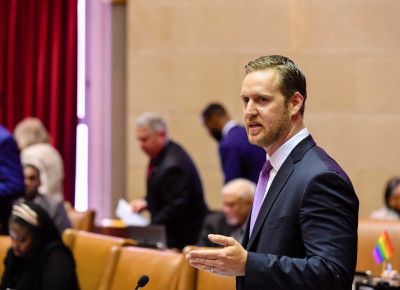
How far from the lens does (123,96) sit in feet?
19.4

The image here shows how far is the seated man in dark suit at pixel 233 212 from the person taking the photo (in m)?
3.54

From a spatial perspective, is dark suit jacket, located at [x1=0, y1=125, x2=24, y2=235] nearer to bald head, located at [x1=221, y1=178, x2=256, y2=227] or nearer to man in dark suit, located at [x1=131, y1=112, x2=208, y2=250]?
man in dark suit, located at [x1=131, y1=112, x2=208, y2=250]

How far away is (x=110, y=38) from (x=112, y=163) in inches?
55.1

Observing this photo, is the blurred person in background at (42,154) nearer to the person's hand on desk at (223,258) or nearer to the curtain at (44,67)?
the curtain at (44,67)

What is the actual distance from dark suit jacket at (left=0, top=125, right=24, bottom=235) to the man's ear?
8.11 ft

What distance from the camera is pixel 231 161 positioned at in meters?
3.93

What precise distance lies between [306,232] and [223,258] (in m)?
0.22

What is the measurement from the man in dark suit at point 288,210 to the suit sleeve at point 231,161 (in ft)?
7.94

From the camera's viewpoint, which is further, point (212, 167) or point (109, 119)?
point (109, 119)

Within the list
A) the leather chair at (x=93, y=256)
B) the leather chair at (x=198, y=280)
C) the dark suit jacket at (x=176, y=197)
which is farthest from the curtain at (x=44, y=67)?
the leather chair at (x=198, y=280)

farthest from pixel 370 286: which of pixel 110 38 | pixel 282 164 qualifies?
pixel 110 38

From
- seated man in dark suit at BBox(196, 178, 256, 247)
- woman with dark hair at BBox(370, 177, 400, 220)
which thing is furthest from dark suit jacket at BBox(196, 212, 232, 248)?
woman with dark hair at BBox(370, 177, 400, 220)

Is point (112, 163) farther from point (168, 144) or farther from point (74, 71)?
point (168, 144)

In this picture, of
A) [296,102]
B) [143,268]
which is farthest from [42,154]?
[296,102]
